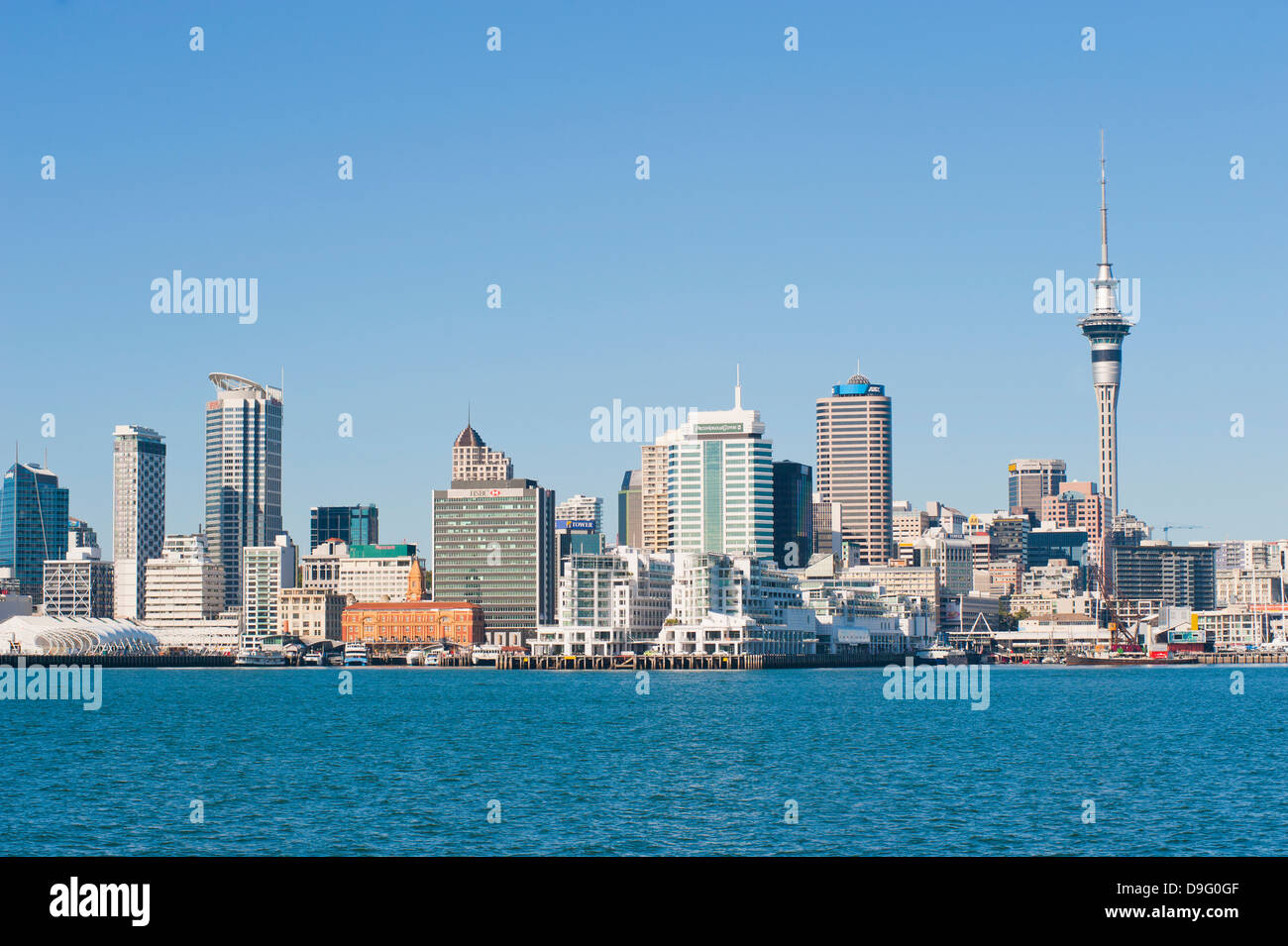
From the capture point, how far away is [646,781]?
59250 mm

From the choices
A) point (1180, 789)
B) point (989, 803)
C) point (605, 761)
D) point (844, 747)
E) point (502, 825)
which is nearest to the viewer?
point (502, 825)

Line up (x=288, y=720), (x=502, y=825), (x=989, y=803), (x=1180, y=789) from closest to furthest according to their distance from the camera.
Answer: (x=502, y=825)
(x=989, y=803)
(x=1180, y=789)
(x=288, y=720)

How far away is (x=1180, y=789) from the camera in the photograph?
5669 centimetres

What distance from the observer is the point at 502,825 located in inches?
1825

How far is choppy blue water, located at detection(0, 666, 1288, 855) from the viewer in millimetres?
43500

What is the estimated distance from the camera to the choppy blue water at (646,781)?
43500mm
